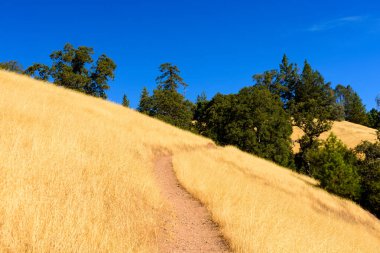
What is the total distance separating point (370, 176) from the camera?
1293 inches

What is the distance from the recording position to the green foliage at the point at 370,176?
1187 inches

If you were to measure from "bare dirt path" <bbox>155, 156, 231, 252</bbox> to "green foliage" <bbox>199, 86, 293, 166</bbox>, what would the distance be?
3235 cm

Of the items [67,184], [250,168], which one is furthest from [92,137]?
[250,168]

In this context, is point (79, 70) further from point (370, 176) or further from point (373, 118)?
point (373, 118)

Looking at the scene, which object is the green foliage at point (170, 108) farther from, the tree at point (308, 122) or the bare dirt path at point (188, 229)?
the bare dirt path at point (188, 229)

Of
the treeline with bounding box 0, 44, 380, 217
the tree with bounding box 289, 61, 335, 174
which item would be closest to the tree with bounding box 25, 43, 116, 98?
the treeline with bounding box 0, 44, 380, 217

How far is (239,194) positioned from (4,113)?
29.3ft

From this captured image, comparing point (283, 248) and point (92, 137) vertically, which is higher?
point (92, 137)

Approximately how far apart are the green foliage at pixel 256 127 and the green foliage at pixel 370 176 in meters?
10.1

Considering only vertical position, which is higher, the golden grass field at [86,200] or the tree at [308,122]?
the tree at [308,122]

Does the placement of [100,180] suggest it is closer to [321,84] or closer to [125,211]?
[125,211]

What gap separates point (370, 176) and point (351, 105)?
85.4 metres

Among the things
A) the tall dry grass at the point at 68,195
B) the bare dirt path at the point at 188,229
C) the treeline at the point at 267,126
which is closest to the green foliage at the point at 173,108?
the treeline at the point at 267,126

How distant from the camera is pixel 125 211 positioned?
20.4 ft
